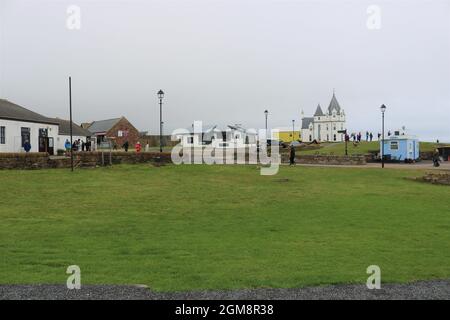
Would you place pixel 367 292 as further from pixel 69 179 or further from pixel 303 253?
pixel 69 179

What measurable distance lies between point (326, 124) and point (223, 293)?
123m

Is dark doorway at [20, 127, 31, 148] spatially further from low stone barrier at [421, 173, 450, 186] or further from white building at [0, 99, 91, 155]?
low stone barrier at [421, 173, 450, 186]

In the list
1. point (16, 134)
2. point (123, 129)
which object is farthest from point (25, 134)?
point (123, 129)

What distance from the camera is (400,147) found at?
42.3 metres

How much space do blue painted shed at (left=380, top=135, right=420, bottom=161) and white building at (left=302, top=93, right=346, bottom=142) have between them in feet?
250

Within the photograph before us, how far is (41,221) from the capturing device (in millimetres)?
12305

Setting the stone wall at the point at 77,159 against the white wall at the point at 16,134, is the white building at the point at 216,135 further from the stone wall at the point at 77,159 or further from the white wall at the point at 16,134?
the stone wall at the point at 77,159

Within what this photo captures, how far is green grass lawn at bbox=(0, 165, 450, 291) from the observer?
755 cm

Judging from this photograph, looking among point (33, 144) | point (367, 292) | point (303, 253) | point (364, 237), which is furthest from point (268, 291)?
point (33, 144)

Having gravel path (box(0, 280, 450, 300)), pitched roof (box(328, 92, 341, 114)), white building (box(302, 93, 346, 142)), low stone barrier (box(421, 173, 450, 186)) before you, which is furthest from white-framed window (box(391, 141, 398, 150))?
pitched roof (box(328, 92, 341, 114))

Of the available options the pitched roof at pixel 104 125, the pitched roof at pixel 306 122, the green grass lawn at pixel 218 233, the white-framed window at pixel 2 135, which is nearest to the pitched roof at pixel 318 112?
the pitched roof at pixel 306 122

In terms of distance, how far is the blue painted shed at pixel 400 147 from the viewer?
41969mm

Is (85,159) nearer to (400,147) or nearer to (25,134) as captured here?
(25,134)

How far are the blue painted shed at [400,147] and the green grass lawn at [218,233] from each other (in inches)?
838
